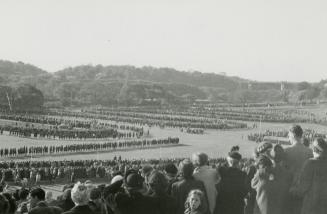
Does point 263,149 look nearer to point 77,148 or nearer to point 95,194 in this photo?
point 95,194

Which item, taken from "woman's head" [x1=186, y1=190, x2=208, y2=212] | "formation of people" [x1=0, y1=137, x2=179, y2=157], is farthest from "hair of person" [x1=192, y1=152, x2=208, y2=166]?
"formation of people" [x1=0, y1=137, x2=179, y2=157]

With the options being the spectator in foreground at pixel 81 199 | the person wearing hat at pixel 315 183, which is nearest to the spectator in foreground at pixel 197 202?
the spectator in foreground at pixel 81 199

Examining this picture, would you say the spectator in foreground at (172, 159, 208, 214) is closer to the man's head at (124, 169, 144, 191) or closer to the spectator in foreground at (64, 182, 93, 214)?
the man's head at (124, 169, 144, 191)

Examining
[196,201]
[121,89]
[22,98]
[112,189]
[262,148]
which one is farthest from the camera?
[121,89]

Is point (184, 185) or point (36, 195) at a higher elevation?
point (184, 185)

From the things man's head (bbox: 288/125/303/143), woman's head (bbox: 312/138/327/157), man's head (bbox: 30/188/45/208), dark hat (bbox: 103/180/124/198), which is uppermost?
man's head (bbox: 288/125/303/143)

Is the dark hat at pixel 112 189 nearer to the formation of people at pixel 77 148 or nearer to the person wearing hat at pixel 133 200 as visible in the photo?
the person wearing hat at pixel 133 200

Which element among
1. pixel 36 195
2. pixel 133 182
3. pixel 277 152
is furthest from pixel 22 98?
pixel 133 182

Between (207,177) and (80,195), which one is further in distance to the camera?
(207,177)

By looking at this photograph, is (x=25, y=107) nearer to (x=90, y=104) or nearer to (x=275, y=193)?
(x=90, y=104)
